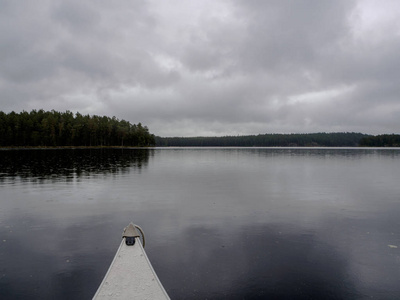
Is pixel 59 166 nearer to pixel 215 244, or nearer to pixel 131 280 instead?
pixel 215 244

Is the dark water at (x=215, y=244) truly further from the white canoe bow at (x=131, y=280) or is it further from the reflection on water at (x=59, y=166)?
the reflection on water at (x=59, y=166)

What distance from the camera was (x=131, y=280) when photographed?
882 cm

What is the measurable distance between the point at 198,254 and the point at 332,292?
18.5 ft

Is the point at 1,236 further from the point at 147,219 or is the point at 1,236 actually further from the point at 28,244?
the point at 147,219

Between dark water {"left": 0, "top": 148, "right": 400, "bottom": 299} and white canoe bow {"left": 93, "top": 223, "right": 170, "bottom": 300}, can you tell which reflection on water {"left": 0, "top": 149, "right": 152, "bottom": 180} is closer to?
dark water {"left": 0, "top": 148, "right": 400, "bottom": 299}

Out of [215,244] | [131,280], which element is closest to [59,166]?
[215,244]

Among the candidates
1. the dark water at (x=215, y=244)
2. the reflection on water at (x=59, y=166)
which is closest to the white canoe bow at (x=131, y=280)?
the dark water at (x=215, y=244)

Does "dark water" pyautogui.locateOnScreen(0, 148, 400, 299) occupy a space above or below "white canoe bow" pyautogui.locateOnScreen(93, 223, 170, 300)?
below

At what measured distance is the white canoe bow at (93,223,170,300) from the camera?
7965 millimetres

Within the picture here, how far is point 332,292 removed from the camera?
9.63m

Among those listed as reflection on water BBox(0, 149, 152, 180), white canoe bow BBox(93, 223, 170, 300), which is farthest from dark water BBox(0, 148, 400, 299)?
reflection on water BBox(0, 149, 152, 180)

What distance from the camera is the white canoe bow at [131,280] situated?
796 centimetres

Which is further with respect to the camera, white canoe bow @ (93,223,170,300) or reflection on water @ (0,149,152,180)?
reflection on water @ (0,149,152,180)

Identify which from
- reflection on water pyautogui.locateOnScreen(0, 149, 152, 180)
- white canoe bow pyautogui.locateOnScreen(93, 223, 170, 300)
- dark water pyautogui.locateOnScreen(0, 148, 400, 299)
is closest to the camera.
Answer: white canoe bow pyautogui.locateOnScreen(93, 223, 170, 300)
